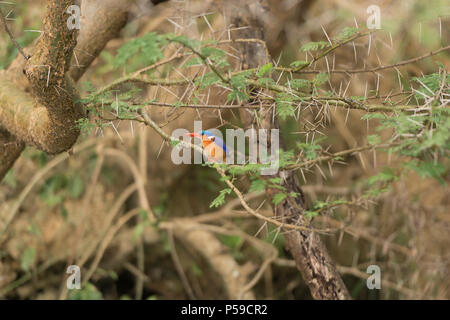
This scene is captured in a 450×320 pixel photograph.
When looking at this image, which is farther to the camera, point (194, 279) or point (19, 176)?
point (194, 279)

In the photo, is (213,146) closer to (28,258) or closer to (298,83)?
(298,83)

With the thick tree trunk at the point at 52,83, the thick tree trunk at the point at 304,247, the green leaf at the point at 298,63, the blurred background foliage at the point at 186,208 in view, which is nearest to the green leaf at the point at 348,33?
the green leaf at the point at 298,63

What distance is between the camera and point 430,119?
1.26 metres

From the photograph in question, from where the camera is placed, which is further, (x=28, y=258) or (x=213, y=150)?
(x=28, y=258)

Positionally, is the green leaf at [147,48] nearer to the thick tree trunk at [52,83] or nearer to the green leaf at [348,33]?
the thick tree trunk at [52,83]

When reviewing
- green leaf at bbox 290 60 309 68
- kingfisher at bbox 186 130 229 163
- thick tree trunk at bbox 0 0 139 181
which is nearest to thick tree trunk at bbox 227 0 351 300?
kingfisher at bbox 186 130 229 163

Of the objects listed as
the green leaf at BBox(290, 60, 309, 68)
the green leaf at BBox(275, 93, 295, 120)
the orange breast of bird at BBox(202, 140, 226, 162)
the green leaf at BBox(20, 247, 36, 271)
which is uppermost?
the green leaf at BBox(290, 60, 309, 68)

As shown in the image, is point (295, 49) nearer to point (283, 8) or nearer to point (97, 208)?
point (283, 8)

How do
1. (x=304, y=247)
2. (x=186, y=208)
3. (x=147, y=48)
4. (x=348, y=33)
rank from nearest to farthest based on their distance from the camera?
(x=147, y=48) → (x=348, y=33) → (x=304, y=247) → (x=186, y=208)

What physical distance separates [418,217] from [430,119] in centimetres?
192

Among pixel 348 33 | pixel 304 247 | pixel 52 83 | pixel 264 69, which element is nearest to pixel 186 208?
pixel 304 247

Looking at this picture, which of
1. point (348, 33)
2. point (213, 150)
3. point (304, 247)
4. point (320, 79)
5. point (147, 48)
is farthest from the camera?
point (304, 247)

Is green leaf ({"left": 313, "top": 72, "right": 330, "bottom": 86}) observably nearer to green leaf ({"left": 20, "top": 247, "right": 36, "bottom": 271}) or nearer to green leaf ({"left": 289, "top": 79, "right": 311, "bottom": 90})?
green leaf ({"left": 289, "top": 79, "right": 311, "bottom": 90})
